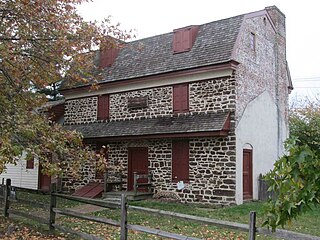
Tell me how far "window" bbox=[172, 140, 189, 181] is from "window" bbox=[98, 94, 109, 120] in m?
4.58

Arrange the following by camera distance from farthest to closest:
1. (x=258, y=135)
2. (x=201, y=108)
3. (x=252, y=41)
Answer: (x=252, y=41), (x=258, y=135), (x=201, y=108)

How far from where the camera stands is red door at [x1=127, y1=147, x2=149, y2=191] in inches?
658

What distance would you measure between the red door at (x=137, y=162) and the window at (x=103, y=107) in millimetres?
2530

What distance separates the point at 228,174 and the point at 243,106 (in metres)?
2.84

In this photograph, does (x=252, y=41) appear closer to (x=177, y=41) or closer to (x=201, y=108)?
(x=177, y=41)

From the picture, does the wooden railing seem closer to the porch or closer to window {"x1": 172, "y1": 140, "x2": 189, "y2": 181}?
the porch

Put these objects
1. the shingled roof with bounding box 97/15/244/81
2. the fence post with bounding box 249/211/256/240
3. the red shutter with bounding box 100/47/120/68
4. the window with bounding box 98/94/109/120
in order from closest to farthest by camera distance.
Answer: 1. the fence post with bounding box 249/211/256/240
2. the shingled roof with bounding box 97/15/244/81
3. the window with bounding box 98/94/109/120
4. the red shutter with bounding box 100/47/120/68

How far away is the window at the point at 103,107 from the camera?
18.6m

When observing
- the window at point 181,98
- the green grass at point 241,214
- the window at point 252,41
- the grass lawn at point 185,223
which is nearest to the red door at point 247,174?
the green grass at point 241,214

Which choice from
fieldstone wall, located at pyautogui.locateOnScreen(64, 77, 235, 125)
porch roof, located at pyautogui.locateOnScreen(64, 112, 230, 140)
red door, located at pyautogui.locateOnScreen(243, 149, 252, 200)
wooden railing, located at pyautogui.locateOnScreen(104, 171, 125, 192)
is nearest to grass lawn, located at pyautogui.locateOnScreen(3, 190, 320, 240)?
red door, located at pyautogui.locateOnScreen(243, 149, 252, 200)

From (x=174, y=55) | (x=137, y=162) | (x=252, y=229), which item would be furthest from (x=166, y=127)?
(x=252, y=229)

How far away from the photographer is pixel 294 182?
3.29m

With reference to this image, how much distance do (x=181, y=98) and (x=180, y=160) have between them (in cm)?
261

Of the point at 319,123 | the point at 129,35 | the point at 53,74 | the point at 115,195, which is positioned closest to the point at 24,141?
the point at 53,74
